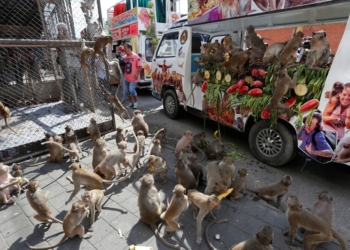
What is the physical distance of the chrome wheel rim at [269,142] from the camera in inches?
173

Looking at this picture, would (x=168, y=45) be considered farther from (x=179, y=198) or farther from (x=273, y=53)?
(x=179, y=198)

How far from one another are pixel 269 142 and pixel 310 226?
2.25 m

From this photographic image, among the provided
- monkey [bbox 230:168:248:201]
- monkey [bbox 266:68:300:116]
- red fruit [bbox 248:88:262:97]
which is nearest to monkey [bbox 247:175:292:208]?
monkey [bbox 230:168:248:201]

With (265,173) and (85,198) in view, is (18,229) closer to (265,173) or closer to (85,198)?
(85,198)

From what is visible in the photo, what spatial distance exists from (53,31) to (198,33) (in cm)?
506

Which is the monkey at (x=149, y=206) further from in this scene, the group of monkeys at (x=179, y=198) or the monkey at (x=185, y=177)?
the monkey at (x=185, y=177)

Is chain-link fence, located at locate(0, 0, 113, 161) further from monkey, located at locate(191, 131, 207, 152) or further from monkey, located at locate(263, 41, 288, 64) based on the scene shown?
monkey, located at locate(263, 41, 288, 64)

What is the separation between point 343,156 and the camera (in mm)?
3365

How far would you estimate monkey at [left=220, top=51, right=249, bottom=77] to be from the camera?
4.69 metres

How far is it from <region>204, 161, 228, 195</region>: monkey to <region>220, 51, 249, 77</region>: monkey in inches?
90.4

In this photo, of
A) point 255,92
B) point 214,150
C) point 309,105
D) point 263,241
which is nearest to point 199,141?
point 214,150

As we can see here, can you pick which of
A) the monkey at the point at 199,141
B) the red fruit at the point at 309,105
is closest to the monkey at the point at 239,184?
the red fruit at the point at 309,105

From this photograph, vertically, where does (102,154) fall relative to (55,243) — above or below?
above

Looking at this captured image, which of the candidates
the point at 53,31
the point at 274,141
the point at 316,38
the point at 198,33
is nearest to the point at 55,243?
the point at 274,141
